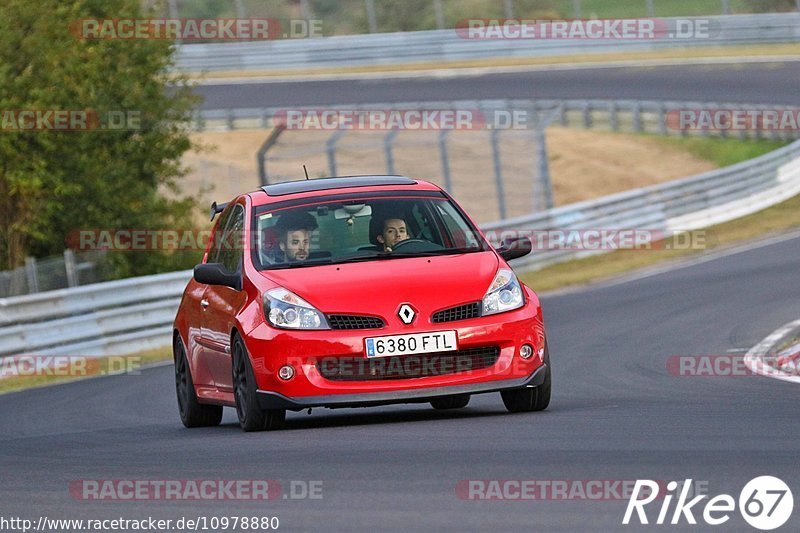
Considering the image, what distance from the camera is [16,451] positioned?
32.9 feet

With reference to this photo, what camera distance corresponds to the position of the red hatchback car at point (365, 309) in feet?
31.6

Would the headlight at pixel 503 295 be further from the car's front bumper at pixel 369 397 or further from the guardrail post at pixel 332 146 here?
the guardrail post at pixel 332 146

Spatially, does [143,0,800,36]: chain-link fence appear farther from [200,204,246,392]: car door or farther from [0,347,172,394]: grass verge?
[200,204,246,392]: car door

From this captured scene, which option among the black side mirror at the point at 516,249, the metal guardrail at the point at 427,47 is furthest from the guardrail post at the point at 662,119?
the black side mirror at the point at 516,249

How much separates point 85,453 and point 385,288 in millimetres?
1972

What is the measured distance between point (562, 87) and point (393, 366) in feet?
121

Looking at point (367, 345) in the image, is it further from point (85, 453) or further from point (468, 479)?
point (468, 479)

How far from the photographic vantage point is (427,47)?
5216cm

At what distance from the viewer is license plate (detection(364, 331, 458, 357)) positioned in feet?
31.4

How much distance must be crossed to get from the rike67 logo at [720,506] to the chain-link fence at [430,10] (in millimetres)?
43430

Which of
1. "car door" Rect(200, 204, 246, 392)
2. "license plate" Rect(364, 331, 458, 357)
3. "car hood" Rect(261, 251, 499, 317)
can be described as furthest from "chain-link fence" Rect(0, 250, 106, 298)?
"license plate" Rect(364, 331, 458, 357)

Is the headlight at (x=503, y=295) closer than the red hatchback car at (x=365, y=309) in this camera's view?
No

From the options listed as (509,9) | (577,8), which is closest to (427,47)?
(509,9)

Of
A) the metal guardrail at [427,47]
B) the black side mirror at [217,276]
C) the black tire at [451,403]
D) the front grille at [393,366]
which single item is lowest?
the metal guardrail at [427,47]
